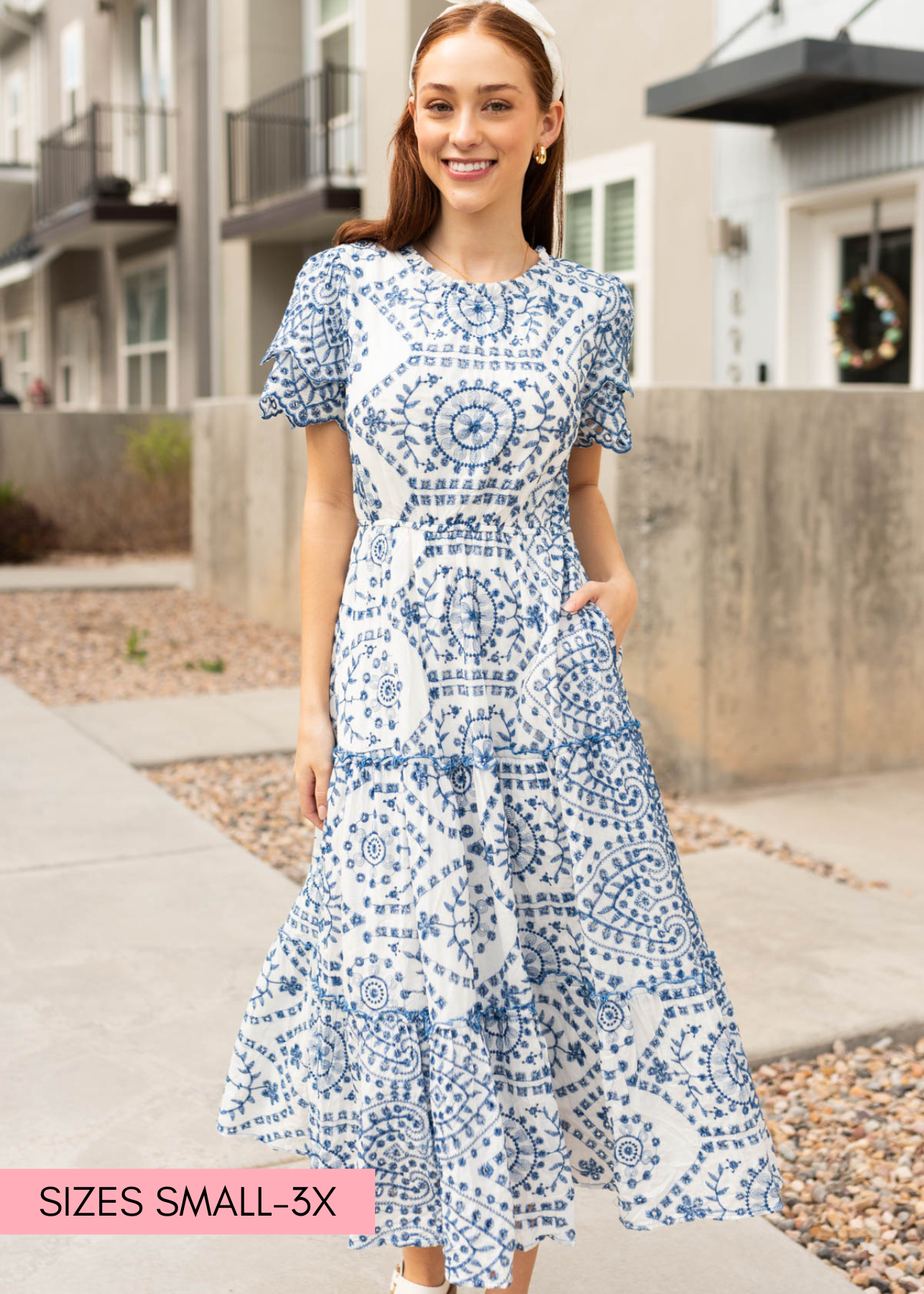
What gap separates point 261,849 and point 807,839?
5.79 feet

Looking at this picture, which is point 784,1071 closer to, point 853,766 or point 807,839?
point 807,839

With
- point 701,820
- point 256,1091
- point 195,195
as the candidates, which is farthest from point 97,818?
point 195,195

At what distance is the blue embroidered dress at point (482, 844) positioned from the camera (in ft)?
6.04

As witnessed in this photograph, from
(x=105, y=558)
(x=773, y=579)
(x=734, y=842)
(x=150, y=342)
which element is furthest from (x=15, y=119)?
(x=734, y=842)

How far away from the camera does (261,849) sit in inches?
185

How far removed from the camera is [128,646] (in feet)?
26.9

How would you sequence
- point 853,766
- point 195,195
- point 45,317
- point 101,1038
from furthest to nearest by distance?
point 45,317 → point 195,195 → point 853,766 → point 101,1038

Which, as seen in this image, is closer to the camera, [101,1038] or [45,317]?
[101,1038]

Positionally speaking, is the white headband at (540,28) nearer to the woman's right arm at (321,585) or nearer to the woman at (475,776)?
the woman at (475,776)

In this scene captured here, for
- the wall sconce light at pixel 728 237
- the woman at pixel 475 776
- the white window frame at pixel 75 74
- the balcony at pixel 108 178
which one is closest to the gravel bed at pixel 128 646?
the wall sconce light at pixel 728 237

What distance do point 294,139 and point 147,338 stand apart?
3.97 metres

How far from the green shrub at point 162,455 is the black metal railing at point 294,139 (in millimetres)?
2724

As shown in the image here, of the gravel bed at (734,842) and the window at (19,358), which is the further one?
the window at (19,358)

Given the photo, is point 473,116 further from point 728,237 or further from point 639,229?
point 639,229
